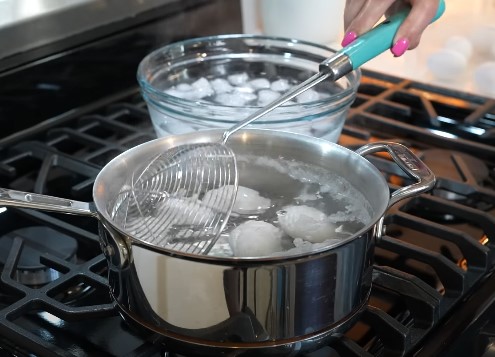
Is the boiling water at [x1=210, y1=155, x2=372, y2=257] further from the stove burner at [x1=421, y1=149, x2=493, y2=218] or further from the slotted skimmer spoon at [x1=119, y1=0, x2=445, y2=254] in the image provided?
the stove burner at [x1=421, y1=149, x2=493, y2=218]

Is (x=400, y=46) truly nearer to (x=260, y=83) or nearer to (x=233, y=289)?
(x=260, y=83)

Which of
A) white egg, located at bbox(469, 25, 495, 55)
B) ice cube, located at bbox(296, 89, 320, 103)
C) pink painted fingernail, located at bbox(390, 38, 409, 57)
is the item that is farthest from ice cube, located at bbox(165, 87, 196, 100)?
white egg, located at bbox(469, 25, 495, 55)

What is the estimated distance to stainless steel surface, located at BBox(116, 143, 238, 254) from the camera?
0.51 metres

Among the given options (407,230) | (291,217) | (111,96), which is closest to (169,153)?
(291,217)

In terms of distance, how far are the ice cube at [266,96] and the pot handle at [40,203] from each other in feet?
1.05

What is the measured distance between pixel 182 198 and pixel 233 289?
126 millimetres

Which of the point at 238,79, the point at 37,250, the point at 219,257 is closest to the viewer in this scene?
the point at 219,257

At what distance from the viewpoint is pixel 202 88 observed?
2.71 ft

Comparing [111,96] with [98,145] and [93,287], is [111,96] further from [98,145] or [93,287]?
[93,287]

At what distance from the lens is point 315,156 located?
602 millimetres

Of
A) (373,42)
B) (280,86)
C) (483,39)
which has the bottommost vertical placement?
(483,39)

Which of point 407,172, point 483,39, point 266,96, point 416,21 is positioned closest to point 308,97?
point 266,96

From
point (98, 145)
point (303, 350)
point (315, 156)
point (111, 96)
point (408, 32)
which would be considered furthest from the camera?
point (111, 96)

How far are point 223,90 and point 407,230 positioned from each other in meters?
0.26
